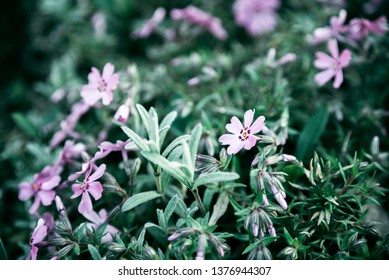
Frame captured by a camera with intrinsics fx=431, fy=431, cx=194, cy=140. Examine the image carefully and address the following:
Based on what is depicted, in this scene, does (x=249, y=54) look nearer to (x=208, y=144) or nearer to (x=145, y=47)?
(x=145, y=47)

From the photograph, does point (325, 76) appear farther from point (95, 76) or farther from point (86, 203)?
point (86, 203)

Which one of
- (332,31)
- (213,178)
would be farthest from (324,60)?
(213,178)

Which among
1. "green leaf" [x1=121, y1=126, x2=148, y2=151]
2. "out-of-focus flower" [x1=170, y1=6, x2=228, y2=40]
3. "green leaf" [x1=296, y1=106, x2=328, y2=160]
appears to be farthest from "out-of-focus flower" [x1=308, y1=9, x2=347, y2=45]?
"green leaf" [x1=121, y1=126, x2=148, y2=151]

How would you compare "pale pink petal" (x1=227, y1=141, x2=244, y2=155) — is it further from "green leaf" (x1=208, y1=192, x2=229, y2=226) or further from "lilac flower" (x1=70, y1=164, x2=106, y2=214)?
"lilac flower" (x1=70, y1=164, x2=106, y2=214)

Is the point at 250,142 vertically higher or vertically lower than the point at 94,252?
higher

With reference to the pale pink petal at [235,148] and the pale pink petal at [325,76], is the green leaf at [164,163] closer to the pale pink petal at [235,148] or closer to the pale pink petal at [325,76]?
the pale pink petal at [235,148]

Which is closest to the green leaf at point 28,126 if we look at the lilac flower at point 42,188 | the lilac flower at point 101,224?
the lilac flower at point 42,188

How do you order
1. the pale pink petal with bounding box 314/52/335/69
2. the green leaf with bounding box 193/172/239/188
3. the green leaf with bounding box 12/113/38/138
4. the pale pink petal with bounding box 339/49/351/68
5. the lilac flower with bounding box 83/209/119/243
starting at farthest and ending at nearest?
the green leaf with bounding box 12/113/38/138 < the pale pink petal with bounding box 314/52/335/69 < the pale pink petal with bounding box 339/49/351/68 < the lilac flower with bounding box 83/209/119/243 < the green leaf with bounding box 193/172/239/188
